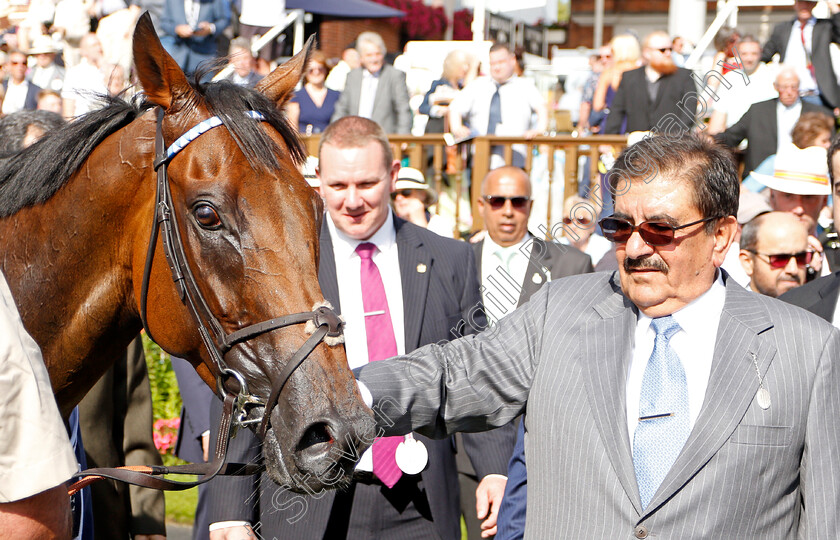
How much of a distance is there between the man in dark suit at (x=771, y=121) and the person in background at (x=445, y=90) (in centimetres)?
385

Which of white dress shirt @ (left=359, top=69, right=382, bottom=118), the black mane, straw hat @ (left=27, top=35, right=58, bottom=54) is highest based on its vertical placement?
the black mane

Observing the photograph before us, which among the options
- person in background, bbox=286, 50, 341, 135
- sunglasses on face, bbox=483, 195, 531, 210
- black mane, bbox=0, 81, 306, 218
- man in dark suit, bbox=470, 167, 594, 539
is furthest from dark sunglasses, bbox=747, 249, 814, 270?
person in background, bbox=286, 50, 341, 135

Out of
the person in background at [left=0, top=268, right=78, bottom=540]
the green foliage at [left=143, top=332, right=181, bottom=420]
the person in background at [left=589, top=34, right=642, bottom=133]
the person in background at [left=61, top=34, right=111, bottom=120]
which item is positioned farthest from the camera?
the person in background at [left=589, top=34, right=642, bottom=133]

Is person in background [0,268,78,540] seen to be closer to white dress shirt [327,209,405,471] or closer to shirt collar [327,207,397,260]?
white dress shirt [327,209,405,471]

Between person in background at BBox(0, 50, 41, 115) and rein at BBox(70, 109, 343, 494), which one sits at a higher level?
rein at BBox(70, 109, 343, 494)

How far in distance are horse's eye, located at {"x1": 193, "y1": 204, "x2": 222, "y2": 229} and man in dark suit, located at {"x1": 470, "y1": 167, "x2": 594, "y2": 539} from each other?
2360 mm

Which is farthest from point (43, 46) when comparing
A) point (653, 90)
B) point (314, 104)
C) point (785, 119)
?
point (785, 119)

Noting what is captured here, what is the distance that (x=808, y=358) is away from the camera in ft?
7.73

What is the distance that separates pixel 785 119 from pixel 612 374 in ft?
21.3

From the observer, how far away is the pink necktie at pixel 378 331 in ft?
11.1

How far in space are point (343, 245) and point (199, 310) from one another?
1288mm

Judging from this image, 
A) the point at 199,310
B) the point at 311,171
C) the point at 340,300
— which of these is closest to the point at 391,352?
the point at 340,300

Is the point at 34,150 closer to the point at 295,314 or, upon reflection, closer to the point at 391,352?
the point at 295,314

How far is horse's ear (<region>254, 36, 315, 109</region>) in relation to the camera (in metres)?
2.95
